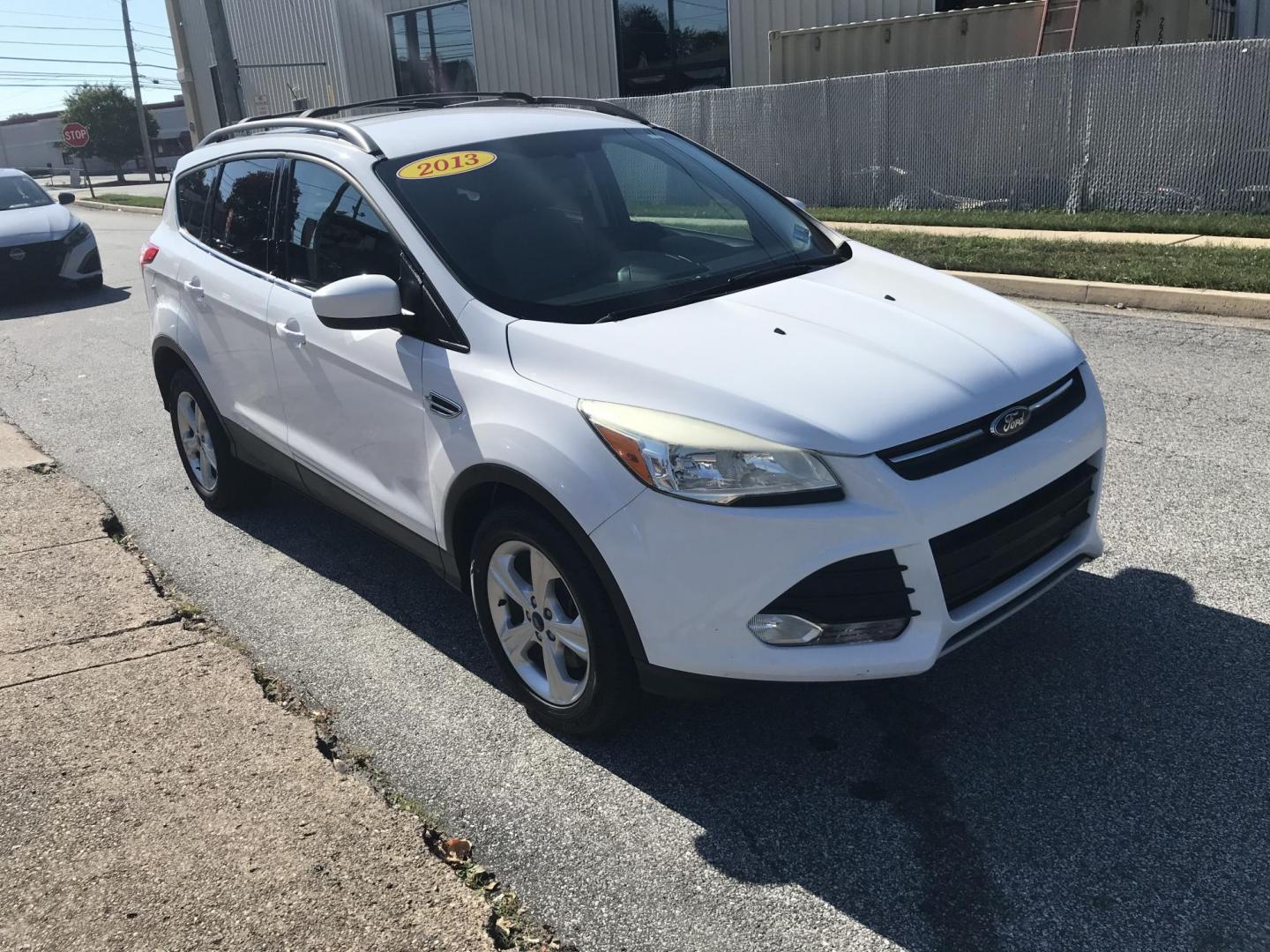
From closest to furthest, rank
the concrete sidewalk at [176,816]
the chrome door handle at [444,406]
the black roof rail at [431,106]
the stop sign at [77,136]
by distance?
the concrete sidewalk at [176,816], the chrome door handle at [444,406], the black roof rail at [431,106], the stop sign at [77,136]

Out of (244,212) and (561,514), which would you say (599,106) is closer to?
(244,212)

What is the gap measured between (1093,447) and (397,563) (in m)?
2.93

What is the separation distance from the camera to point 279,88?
1227 inches

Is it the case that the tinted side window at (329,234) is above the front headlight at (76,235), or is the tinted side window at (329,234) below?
above

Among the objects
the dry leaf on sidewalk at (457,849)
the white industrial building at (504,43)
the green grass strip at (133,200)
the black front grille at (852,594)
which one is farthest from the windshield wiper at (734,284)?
the green grass strip at (133,200)

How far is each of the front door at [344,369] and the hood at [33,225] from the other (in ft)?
35.9

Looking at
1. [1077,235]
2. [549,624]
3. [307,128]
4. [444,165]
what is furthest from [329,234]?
[1077,235]

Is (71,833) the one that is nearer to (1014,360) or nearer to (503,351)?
(503,351)

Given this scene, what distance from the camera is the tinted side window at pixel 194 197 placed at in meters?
5.30

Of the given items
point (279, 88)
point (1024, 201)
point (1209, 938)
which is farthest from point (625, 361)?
point (279, 88)

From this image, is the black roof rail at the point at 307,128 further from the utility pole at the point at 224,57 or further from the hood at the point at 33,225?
the utility pole at the point at 224,57

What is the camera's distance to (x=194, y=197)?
5.46m

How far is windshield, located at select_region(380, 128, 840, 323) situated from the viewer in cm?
364

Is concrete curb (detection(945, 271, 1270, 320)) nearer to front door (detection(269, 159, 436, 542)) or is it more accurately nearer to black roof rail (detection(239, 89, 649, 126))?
black roof rail (detection(239, 89, 649, 126))
